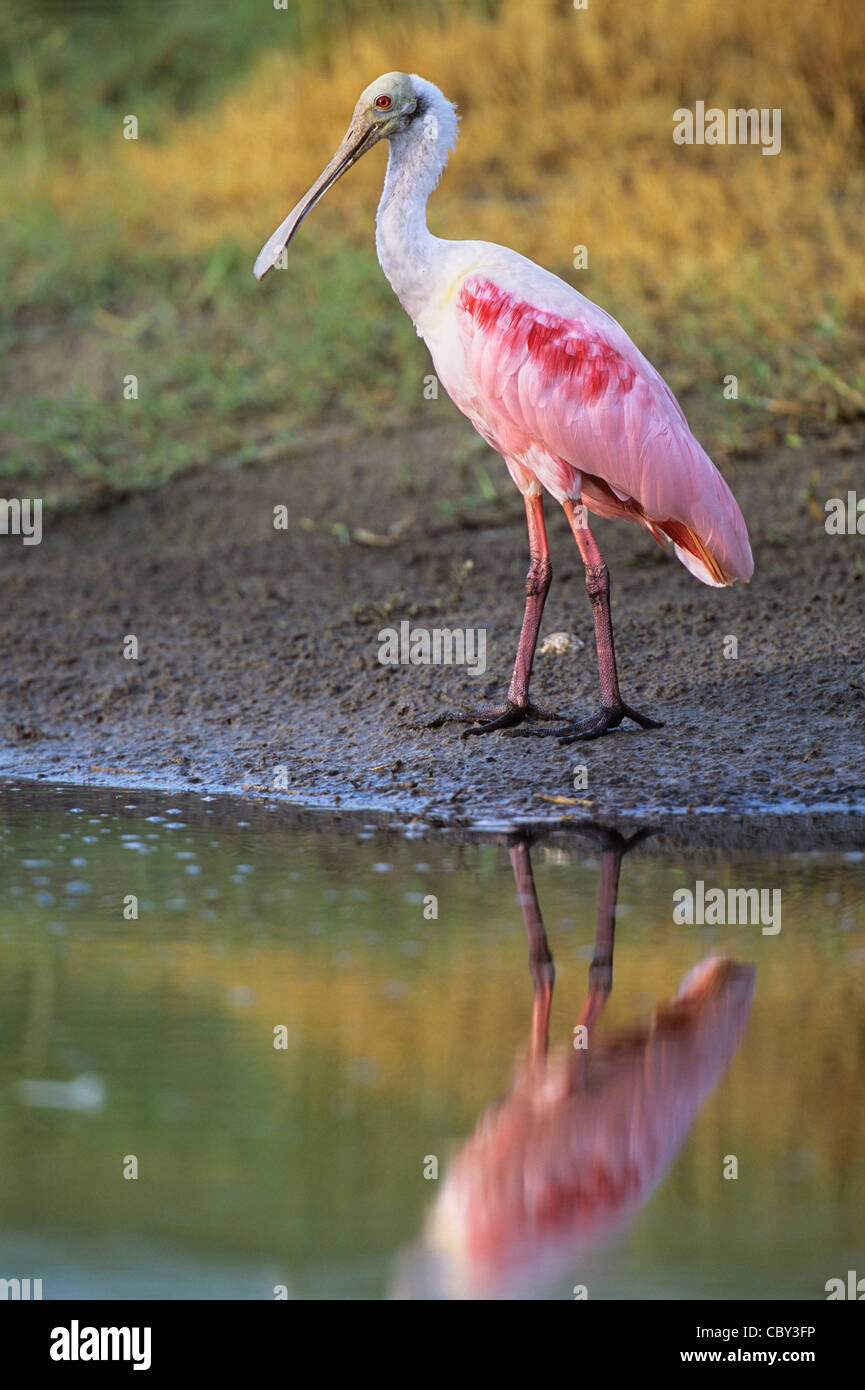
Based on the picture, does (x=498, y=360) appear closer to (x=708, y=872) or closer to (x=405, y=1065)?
(x=708, y=872)

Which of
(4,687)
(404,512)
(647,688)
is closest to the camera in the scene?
(647,688)

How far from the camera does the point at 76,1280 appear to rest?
9.98ft

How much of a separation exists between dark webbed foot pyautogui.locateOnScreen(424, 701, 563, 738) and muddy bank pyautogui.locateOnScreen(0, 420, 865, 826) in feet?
0.18

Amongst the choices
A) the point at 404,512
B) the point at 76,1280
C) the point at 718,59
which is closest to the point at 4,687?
the point at 404,512

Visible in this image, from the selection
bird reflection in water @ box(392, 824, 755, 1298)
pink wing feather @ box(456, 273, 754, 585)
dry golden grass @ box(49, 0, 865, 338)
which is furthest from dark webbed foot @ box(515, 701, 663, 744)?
dry golden grass @ box(49, 0, 865, 338)

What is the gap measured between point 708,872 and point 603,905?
374mm

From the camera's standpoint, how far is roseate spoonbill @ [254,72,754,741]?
19.6ft

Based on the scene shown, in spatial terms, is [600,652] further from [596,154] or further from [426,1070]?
[596,154]

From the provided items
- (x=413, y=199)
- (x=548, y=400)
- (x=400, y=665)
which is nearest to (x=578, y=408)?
(x=548, y=400)

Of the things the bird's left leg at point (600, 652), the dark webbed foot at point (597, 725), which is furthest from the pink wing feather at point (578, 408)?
the dark webbed foot at point (597, 725)

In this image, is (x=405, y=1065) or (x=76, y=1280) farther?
(x=405, y=1065)

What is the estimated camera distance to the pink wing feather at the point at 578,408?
19.6 ft

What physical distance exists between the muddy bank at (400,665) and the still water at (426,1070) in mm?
589

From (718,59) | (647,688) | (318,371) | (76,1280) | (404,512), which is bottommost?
(76,1280)
